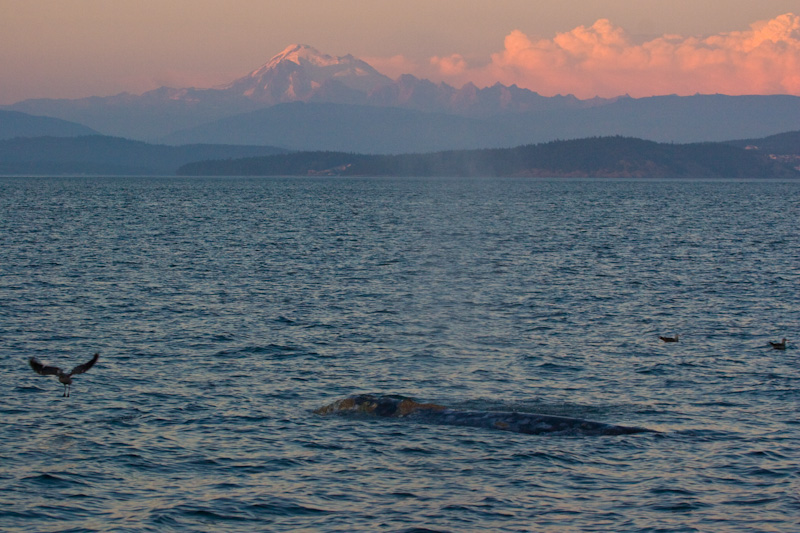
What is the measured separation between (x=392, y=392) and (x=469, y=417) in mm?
4367

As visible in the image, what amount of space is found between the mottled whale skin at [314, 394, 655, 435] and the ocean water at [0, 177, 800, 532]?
0.69m

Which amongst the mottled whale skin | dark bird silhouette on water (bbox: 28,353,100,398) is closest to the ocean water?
the mottled whale skin

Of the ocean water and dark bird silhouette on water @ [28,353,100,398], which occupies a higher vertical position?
dark bird silhouette on water @ [28,353,100,398]

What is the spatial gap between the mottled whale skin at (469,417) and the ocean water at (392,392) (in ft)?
2.25

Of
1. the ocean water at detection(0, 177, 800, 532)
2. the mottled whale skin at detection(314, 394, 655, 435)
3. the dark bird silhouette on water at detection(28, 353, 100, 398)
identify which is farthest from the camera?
the mottled whale skin at detection(314, 394, 655, 435)

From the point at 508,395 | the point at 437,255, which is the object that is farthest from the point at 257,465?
the point at 437,255

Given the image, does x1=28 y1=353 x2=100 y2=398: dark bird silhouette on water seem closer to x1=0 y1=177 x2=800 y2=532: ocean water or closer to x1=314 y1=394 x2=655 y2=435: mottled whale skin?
x1=0 y1=177 x2=800 y2=532: ocean water

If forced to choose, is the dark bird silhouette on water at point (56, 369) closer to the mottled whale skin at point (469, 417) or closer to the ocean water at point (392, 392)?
the ocean water at point (392, 392)

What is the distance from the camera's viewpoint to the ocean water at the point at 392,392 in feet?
71.3

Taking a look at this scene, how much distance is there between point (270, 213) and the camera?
165m

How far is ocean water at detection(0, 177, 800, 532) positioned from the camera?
21.7 m

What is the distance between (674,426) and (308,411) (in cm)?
1138

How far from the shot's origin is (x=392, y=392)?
3231 cm

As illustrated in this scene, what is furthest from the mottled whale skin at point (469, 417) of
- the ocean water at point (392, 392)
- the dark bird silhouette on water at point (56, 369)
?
the dark bird silhouette on water at point (56, 369)
